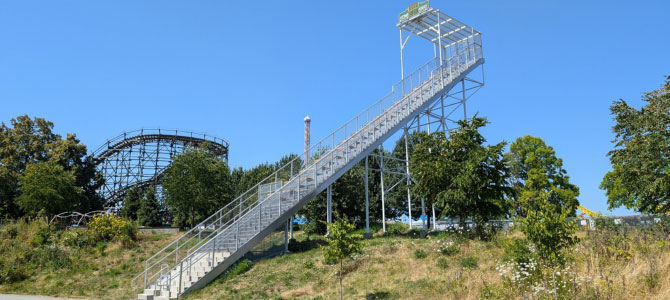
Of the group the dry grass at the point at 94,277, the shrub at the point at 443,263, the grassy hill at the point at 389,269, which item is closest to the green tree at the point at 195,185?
the grassy hill at the point at 389,269

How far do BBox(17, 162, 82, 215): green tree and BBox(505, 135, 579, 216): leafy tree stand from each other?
36795 millimetres

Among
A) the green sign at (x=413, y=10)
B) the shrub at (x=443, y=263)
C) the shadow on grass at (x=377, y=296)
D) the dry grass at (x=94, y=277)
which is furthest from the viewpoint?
the green sign at (x=413, y=10)

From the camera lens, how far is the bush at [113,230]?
2573cm

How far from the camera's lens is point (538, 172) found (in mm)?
41125

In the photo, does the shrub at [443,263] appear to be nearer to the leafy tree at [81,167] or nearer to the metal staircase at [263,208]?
the metal staircase at [263,208]

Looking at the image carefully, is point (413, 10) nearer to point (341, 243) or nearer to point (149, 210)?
point (341, 243)

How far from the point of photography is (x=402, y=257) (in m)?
17.7

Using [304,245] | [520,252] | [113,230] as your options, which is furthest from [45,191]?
[520,252]

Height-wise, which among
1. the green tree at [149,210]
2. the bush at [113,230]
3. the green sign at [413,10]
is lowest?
the bush at [113,230]

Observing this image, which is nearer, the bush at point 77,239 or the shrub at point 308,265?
the shrub at point 308,265

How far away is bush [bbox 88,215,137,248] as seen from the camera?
25734 millimetres

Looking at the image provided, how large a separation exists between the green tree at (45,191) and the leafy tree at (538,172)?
3679cm

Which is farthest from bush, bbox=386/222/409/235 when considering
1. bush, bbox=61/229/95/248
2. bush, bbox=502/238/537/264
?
bush, bbox=61/229/95/248

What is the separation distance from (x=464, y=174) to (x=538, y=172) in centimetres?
2472
